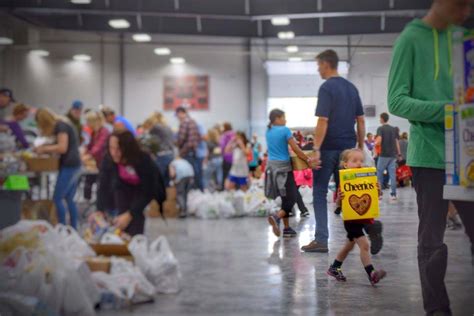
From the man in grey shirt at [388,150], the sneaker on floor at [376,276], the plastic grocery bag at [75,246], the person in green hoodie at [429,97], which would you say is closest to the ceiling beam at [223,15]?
the person in green hoodie at [429,97]

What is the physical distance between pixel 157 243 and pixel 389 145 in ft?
6.31

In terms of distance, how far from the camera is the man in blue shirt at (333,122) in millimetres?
1600

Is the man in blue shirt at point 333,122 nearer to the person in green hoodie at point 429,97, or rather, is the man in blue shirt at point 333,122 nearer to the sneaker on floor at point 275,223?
the person in green hoodie at point 429,97

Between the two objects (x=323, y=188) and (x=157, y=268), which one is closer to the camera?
(x=323, y=188)

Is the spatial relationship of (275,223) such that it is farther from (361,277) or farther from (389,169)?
(389,169)

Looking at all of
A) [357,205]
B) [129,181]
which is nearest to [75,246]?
[129,181]

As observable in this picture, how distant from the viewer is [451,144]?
1.38 metres

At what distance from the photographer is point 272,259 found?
2182mm

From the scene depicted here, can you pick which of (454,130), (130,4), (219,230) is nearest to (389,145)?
(454,130)

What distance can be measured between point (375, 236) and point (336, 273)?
0.47 ft

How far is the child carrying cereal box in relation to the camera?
1.59 m

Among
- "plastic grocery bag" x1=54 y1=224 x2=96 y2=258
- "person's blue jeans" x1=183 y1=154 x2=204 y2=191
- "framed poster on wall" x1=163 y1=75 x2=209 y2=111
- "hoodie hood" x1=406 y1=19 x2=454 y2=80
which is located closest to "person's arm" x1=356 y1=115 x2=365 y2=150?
"hoodie hood" x1=406 y1=19 x2=454 y2=80

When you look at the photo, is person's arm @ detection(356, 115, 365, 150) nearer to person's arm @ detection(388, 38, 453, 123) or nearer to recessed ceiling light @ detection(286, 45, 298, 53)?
person's arm @ detection(388, 38, 453, 123)

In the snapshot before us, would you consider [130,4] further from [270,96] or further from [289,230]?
[289,230]
